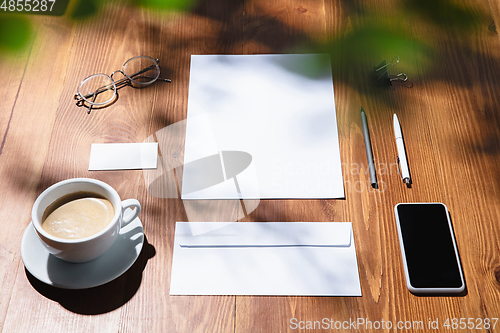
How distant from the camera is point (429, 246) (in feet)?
2.45

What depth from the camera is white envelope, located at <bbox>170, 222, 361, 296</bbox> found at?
A: 722 millimetres

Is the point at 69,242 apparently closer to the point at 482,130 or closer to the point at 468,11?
the point at 482,130

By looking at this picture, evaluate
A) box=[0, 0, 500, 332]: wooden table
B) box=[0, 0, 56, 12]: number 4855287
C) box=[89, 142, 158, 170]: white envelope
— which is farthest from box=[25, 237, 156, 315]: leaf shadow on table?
box=[0, 0, 56, 12]: number 4855287

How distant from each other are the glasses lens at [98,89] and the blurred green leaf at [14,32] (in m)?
0.24

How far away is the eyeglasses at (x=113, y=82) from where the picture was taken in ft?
3.09

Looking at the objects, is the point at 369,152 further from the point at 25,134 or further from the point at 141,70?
the point at 25,134

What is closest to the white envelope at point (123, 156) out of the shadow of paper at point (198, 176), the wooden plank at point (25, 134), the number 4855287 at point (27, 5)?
the shadow of paper at point (198, 176)

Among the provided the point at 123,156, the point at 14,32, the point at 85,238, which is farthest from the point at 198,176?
the point at 14,32

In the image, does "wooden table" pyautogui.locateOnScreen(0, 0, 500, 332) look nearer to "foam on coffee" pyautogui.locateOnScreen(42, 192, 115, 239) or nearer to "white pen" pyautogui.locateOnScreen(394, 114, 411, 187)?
"white pen" pyautogui.locateOnScreen(394, 114, 411, 187)

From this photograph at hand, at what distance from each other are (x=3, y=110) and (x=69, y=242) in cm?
50

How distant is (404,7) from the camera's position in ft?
3.64

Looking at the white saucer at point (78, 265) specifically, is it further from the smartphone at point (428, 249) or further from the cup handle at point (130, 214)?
the smartphone at point (428, 249)

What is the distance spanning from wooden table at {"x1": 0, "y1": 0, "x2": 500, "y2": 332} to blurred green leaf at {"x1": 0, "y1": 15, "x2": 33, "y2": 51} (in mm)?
22

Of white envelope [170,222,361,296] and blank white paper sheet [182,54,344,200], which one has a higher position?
blank white paper sheet [182,54,344,200]
